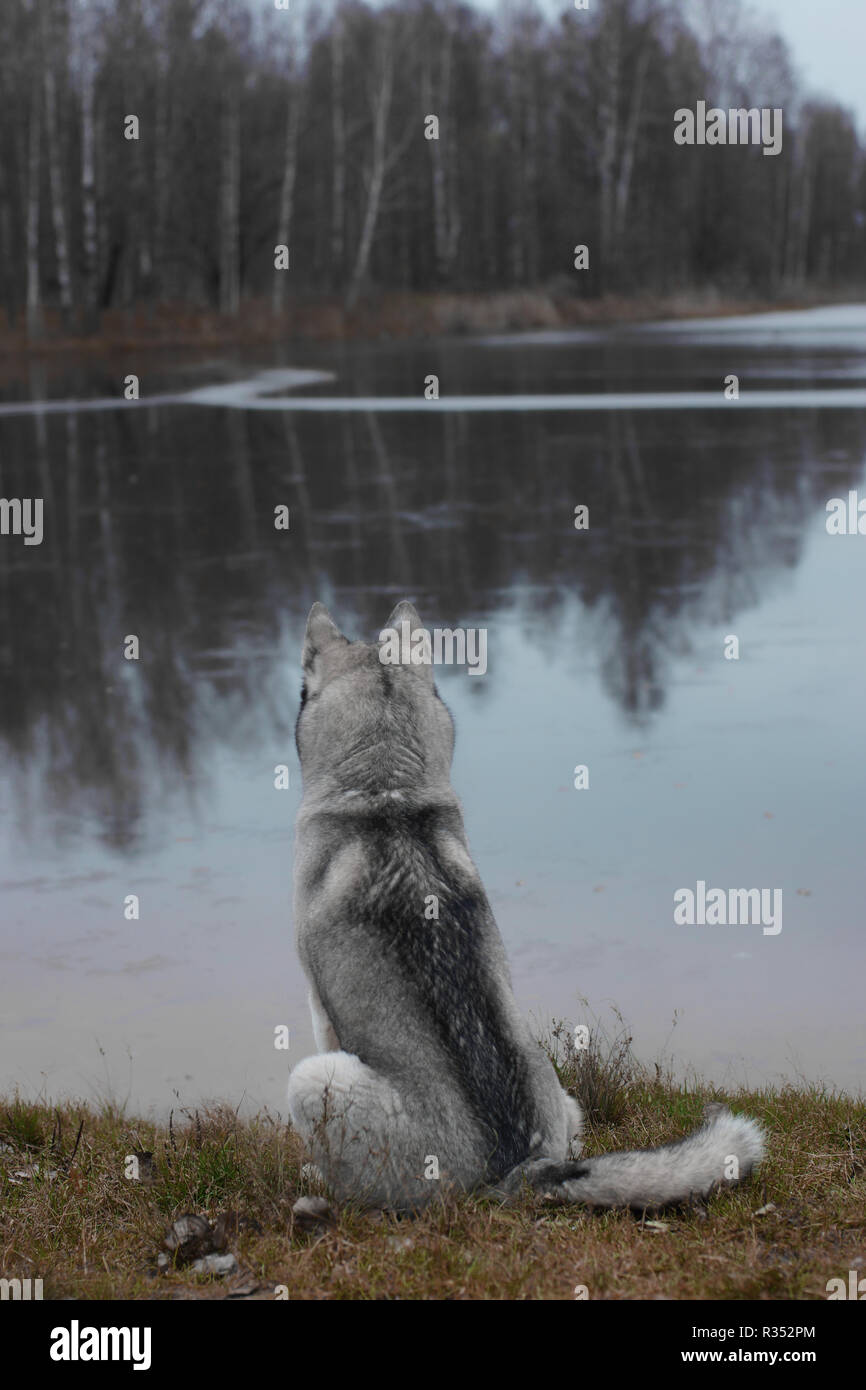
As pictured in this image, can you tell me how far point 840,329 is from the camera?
170 feet

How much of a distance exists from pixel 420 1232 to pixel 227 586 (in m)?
10.5

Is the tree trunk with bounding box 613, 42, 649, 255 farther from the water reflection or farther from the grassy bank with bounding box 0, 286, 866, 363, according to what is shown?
the water reflection

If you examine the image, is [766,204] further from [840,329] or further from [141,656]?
[141,656]

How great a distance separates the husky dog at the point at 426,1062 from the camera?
4.16 metres

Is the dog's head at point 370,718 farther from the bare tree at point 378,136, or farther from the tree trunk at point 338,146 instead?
the tree trunk at point 338,146

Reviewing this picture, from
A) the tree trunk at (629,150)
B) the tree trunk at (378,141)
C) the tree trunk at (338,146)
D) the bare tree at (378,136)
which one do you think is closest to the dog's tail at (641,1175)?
the bare tree at (378,136)

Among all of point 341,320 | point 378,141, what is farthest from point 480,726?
point 378,141

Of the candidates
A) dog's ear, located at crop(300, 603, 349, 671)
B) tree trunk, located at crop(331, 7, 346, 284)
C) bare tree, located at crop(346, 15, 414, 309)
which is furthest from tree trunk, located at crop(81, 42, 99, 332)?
dog's ear, located at crop(300, 603, 349, 671)

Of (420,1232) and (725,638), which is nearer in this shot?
(420,1232)

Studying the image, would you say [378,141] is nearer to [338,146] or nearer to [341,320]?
[338,146]

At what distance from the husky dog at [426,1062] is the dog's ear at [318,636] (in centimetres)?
78

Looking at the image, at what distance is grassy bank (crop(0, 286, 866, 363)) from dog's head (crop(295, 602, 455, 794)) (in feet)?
134

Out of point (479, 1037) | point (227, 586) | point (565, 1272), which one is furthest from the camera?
point (227, 586)

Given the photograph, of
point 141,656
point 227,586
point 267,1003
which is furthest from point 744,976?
point 227,586
